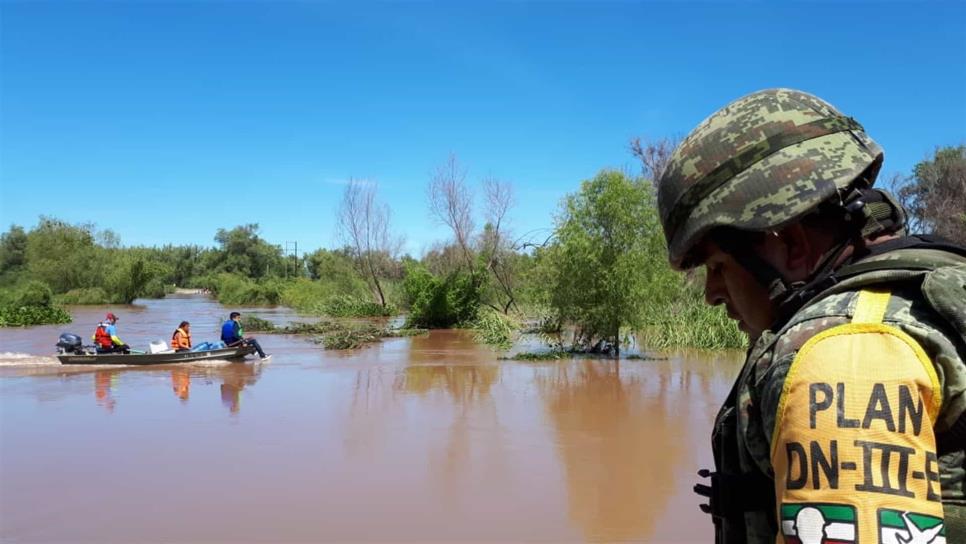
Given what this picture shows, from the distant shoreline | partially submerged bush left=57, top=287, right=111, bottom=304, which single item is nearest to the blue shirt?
partially submerged bush left=57, top=287, right=111, bottom=304

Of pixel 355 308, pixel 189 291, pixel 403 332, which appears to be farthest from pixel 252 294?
pixel 403 332

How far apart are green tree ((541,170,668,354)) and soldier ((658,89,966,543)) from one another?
51.9 feet

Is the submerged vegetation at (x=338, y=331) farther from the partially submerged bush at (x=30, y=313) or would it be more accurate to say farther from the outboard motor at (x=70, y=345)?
the partially submerged bush at (x=30, y=313)

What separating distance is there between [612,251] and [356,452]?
9.67 metres

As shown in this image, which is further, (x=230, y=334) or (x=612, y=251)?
(x=230, y=334)

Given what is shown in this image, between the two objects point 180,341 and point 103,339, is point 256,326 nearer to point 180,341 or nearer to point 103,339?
point 180,341

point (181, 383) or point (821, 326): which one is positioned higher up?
point (821, 326)

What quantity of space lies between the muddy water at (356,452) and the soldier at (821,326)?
18.9 ft

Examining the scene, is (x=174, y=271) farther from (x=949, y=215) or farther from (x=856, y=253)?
(x=856, y=253)

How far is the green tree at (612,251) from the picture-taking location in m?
17.0

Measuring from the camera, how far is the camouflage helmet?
1164mm

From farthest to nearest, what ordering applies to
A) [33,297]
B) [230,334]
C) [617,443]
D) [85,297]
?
[85,297] < [33,297] < [230,334] < [617,443]

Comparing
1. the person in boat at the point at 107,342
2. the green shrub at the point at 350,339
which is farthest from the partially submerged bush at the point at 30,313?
the person in boat at the point at 107,342

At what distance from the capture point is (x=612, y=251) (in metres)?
17.2
